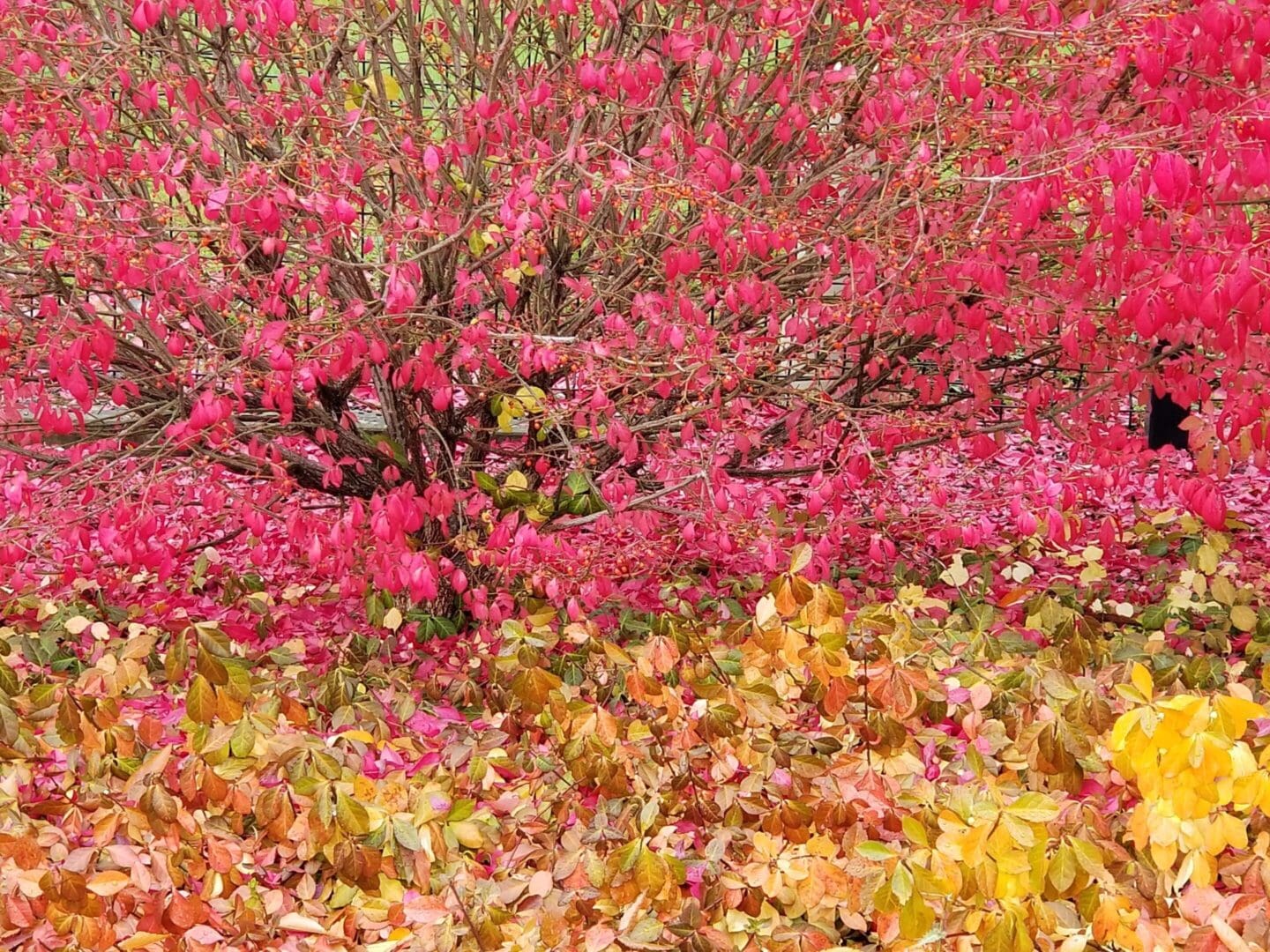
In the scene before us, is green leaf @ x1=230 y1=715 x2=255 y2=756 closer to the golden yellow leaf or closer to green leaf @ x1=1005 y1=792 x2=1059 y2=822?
green leaf @ x1=1005 y1=792 x2=1059 y2=822

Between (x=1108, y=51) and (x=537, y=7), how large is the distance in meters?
2.43

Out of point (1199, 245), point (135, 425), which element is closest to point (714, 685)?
point (1199, 245)

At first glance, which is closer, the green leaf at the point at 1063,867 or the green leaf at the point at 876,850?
the green leaf at the point at 1063,867

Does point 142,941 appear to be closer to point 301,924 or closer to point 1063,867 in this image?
point 301,924

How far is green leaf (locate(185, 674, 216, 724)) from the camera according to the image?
3344 mm

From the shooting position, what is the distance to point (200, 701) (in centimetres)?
335

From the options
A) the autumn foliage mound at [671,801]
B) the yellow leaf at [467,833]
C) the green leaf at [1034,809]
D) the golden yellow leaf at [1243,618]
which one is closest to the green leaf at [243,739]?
the autumn foliage mound at [671,801]

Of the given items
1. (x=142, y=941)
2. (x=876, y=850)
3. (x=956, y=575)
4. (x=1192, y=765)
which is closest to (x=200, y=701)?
(x=142, y=941)

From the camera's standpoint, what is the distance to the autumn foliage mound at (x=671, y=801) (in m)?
2.63

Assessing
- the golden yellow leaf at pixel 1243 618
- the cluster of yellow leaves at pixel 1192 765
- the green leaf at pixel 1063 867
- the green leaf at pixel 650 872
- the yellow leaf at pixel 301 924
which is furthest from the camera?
the golden yellow leaf at pixel 1243 618

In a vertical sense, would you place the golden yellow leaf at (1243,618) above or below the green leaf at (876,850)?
below

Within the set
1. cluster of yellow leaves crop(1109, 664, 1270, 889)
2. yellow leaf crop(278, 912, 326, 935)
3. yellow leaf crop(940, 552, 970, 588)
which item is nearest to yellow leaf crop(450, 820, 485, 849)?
yellow leaf crop(278, 912, 326, 935)

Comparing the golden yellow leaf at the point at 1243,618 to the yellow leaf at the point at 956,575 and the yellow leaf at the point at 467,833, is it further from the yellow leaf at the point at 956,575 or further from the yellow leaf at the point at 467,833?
the yellow leaf at the point at 467,833

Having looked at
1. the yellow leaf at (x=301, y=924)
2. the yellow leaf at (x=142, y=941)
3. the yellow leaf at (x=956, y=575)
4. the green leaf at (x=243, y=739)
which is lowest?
the yellow leaf at (x=956, y=575)
